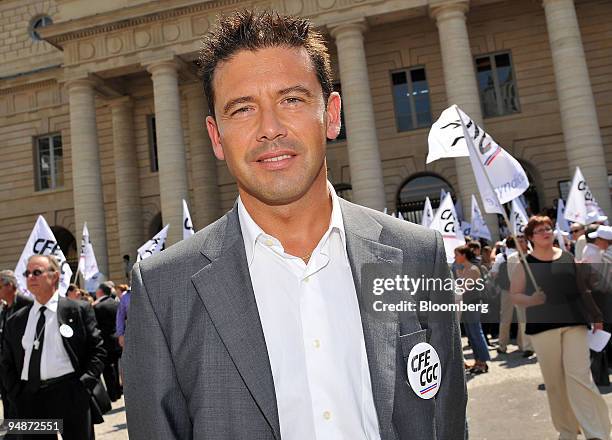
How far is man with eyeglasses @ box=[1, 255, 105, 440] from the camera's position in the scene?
4.80 metres

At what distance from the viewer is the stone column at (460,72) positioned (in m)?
18.7

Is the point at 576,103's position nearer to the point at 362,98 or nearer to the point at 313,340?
the point at 362,98

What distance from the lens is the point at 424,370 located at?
1.58m

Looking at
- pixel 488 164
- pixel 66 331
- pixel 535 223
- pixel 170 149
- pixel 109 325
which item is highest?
pixel 170 149

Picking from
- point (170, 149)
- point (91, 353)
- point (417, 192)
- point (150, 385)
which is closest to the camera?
point (150, 385)

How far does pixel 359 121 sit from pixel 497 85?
6.98 m

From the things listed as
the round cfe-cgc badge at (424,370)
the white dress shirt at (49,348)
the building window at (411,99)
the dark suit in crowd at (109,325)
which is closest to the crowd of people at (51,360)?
the white dress shirt at (49,348)

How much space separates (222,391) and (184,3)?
22.1 meters

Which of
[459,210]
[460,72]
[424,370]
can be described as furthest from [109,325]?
[460,72]

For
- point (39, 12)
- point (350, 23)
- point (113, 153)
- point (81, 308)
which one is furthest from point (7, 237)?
point (81, 308)

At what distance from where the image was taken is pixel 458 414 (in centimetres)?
168

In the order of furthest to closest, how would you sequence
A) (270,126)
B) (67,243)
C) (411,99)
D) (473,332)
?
(67,243)
(411,99)
(473,332)
(270,126)

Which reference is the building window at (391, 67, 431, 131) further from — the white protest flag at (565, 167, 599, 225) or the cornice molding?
the white protest flag at (565, 167, 599, 225)

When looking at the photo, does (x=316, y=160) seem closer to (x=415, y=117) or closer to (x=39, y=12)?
(x=415, y=117)
